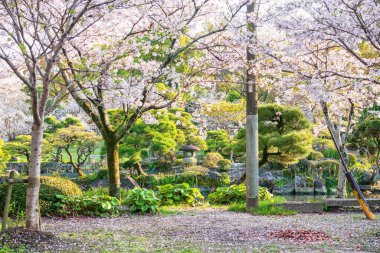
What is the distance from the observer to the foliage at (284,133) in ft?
40.5

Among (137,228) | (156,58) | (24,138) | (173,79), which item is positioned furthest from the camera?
(24,138)

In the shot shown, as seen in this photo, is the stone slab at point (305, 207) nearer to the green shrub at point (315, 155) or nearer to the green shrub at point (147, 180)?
the green shrub at point (147, 180)

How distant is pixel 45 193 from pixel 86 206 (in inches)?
32.7

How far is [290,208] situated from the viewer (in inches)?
401

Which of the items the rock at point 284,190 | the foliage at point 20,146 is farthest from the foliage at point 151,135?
the rock at point 284,190

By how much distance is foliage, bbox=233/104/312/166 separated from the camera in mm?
12359

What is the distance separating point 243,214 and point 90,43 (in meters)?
4.83

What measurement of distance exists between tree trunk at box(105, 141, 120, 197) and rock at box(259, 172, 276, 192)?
8.18 m

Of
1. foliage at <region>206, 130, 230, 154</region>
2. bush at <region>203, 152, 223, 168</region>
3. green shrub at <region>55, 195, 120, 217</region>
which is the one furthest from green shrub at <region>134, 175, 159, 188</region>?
green shrub at <region>55, 195, 120, 217</region>

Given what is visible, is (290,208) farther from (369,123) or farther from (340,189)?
(369,123)

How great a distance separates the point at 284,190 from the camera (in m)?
18.5

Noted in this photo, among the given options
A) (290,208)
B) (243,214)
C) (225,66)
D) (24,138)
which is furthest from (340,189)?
(24,138)

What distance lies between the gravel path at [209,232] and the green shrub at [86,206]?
0.37 meters

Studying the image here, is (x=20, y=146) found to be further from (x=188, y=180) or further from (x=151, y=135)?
(x=188, y=180)
